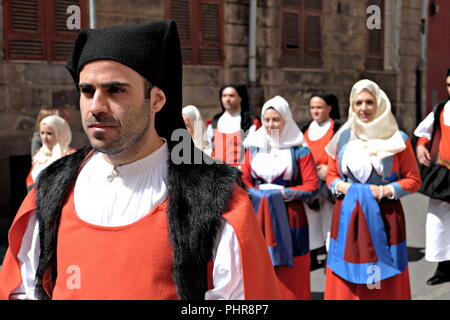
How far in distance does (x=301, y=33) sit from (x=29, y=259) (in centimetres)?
1208

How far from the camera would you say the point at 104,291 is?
196 centimetres

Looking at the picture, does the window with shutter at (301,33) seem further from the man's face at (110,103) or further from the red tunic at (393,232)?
the man's face at (110,103)

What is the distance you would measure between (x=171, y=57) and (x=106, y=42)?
0.79 ft

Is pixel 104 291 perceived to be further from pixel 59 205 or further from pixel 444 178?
pixel 444 178

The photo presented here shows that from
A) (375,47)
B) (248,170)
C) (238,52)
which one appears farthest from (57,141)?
(375,47)

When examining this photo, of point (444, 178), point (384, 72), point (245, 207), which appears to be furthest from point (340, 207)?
point (384, 72)

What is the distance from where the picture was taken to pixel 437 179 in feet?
20.2

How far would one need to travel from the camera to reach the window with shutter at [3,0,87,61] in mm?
9078

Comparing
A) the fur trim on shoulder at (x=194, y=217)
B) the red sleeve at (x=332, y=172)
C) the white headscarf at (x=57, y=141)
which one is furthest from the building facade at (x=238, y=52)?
the fur trim on shoulder at (x=194, y=217)

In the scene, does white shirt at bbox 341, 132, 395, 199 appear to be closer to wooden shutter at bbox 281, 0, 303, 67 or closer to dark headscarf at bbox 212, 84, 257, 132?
dark headscarf at bbox 212, 84, 257, 132

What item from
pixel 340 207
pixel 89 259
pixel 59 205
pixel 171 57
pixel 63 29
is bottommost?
pixel 340 207

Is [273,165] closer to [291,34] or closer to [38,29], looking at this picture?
[38,29]

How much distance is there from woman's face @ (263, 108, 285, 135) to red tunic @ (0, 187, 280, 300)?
346cm

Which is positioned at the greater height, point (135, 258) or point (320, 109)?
point (320, 109)
